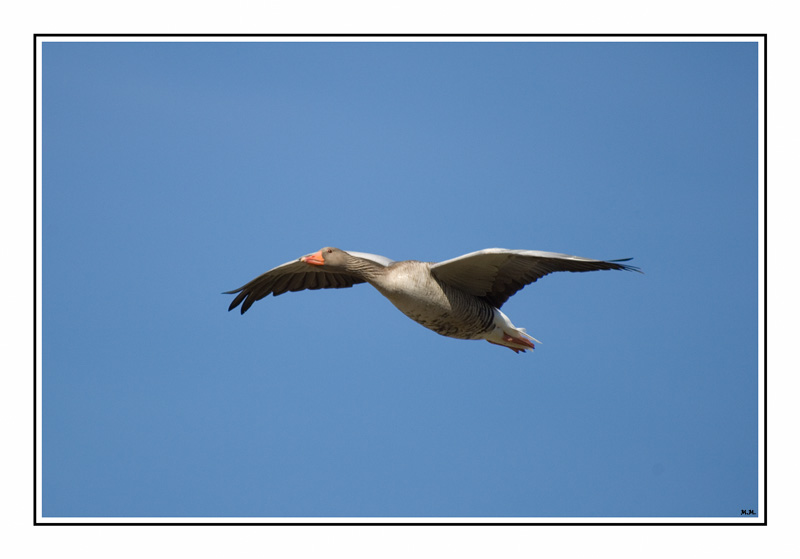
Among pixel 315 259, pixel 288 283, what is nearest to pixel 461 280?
pixel 315 259

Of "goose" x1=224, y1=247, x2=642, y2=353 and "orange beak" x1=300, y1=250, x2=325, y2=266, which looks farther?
"orange beak" x1=300, y1=250, x2=325, y2=266

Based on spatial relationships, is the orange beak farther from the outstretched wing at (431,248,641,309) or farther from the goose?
the outstretched wing at (431,248,641,309)

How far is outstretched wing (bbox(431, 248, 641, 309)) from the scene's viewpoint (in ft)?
31.0

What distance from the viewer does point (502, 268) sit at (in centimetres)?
1023

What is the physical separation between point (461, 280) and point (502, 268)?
1.89 ft

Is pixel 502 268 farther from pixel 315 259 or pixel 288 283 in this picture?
pixel 288 283

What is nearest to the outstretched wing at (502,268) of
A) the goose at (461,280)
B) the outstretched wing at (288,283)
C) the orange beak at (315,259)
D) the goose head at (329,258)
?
the goose at (461,280)

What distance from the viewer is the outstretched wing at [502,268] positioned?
31.0 feet

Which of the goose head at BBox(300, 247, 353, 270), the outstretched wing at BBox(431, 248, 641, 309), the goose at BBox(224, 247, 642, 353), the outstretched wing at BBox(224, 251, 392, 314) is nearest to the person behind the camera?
the outstretched wing at BBox(431, 248, 641, 309)

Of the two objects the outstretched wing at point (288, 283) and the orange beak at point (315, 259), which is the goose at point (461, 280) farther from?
the outstretched wing at point (288, 283)

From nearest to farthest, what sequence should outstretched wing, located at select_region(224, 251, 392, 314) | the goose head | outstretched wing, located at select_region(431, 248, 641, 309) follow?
outstretched wing, located at select_region(431, 248, 641, 309) → the goose head → outstretched wing, located at select_region(224, 251, 392, 314)

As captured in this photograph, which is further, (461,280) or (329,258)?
(329,258)

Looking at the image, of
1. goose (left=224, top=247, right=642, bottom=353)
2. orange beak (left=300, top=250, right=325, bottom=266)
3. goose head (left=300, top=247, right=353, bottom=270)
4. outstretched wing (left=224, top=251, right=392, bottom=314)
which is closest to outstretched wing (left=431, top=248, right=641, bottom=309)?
goose (left=224, top=247, right=642, bottom=353)
